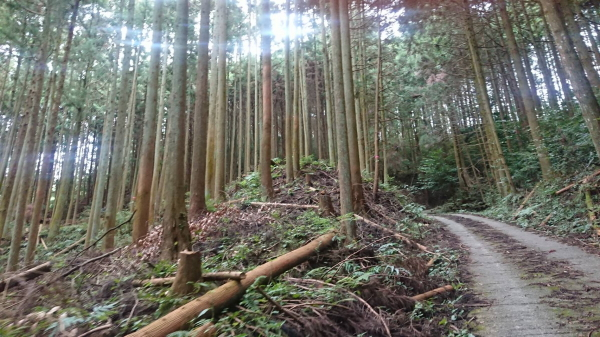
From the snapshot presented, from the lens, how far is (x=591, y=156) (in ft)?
26.3

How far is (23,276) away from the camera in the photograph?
14.2ft

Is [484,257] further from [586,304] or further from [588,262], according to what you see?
[586,304]

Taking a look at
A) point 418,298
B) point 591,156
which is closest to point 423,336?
point 418,298

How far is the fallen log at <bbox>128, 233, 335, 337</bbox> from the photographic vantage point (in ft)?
7.98

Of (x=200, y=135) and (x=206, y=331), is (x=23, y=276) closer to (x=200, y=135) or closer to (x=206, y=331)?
(x=206, y=331)

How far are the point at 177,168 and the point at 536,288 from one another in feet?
17.7

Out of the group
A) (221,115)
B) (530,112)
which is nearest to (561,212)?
(530,112)

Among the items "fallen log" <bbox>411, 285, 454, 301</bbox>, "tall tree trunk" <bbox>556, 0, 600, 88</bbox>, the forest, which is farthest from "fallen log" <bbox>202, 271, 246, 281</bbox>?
"tall tree trunk" <bbox>556, 0, 600, 88</bbox>

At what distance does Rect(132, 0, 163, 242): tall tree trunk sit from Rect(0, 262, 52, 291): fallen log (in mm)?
2475

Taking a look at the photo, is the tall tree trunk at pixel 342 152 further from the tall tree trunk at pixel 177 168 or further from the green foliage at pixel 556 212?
the green foliage at pixel 556 212

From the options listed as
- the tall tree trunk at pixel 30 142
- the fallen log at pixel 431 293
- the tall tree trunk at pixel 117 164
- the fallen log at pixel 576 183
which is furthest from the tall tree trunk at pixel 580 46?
the tall tree trunk at pixel 30 142

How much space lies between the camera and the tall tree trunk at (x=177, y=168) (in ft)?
15.8

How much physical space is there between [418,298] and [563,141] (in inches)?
355

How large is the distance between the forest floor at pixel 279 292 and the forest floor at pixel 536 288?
0.29 meters
